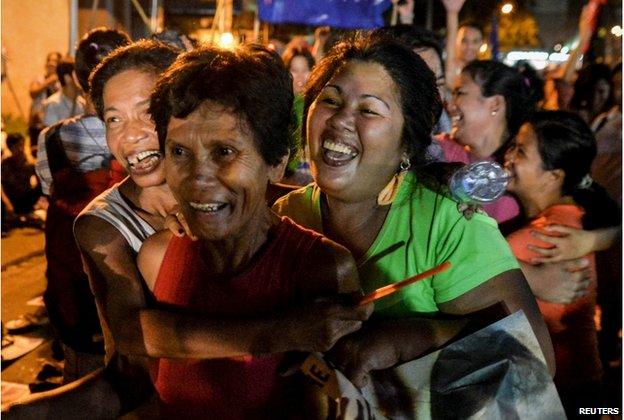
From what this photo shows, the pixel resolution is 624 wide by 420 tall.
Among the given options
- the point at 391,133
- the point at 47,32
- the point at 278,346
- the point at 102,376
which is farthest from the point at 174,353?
the point at 47,32

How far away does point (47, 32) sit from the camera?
13180 millimetres

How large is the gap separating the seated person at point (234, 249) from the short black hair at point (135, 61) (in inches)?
24.3

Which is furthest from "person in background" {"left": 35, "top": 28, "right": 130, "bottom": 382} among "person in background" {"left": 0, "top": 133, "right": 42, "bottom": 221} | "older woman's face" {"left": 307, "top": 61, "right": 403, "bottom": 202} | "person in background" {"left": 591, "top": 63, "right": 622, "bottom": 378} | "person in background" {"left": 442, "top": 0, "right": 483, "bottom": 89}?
"person in background" {"left": 0, "top": 133, "right": 42, "bottom": 221}

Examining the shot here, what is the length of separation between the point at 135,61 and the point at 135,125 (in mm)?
212

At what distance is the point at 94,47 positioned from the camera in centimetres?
337

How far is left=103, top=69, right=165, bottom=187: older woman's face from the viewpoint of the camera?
224 centimetres

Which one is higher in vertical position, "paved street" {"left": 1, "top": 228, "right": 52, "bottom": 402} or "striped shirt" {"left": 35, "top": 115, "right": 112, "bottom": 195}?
"striped shirt" {"left": 35, "top": 115, "right": 112, "bottom": 195}

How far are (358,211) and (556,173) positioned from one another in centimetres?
141

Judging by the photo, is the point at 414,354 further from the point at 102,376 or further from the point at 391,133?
the point at 102,376

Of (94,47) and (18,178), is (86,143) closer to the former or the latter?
(94,47)

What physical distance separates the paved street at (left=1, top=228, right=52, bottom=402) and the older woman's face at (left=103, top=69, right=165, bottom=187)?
3.21 m

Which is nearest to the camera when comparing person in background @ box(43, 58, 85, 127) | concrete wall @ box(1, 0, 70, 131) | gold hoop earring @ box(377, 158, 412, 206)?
gold hoop earring @ box(377, 158, 412, 206)

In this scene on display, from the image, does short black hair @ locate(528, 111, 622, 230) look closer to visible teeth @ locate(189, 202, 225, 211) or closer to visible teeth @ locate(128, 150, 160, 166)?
visible teeth @ locate(128, 150, 160, 166)

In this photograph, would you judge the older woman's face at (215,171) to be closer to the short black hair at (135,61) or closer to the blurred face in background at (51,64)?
the short black hair at (135,61)
